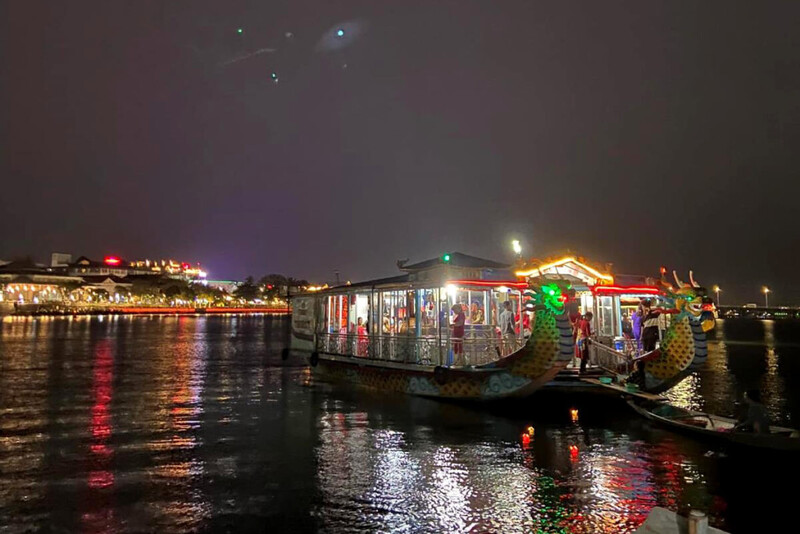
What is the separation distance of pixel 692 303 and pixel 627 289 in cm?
341

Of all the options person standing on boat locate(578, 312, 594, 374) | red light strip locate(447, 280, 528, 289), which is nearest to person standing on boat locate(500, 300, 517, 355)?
red light strip locate(447, 280, 528, 289)

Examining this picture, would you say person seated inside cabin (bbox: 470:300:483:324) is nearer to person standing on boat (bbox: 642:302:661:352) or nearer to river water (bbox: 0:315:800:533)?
river water (bbox: 0:315:800:533)

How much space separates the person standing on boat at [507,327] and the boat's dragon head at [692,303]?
5143 mm

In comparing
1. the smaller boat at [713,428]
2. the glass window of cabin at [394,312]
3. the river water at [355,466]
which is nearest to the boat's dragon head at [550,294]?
the river water at [355,466]

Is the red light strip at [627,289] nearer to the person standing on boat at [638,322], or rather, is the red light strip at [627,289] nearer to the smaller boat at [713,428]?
the person standing on boat at [638,322]

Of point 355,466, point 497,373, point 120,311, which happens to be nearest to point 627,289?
point 497,373

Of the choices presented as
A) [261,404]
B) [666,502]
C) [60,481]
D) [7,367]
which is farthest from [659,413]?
[7,367]

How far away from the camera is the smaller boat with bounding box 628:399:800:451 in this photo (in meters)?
10.8

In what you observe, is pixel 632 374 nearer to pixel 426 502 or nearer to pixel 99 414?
pixel 426 502

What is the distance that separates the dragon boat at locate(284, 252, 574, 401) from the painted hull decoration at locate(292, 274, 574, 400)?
0.10 ft

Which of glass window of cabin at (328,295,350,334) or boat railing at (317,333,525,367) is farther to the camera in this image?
glass window of cabin at (328,295,350,334)

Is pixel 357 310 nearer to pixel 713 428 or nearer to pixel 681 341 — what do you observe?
pixel 681 341

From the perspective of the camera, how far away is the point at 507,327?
18891 millimetres

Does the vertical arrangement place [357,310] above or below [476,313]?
above
